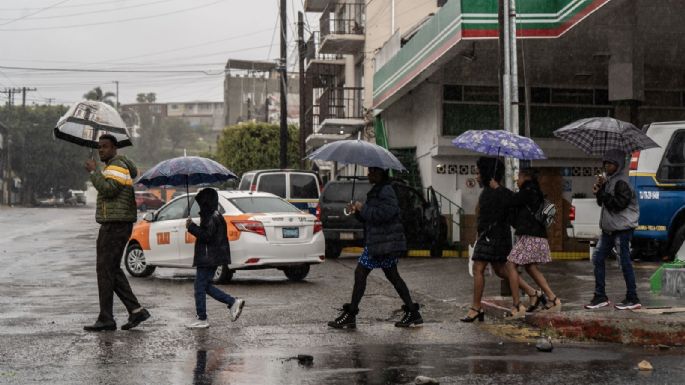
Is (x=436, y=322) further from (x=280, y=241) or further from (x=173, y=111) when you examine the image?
(x=173, y=111)

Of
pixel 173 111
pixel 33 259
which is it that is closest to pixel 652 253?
pixel 33 259

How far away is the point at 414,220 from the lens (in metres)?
23.2

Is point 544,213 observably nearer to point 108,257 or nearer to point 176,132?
point 108,257

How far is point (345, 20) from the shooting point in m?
37.7

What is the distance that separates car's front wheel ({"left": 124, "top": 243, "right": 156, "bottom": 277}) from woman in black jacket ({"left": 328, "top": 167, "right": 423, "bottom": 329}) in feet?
25.2

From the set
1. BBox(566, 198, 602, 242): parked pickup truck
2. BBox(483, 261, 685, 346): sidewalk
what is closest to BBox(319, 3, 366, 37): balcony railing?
BBox(566, 198, 602, 242): parked pickup truck

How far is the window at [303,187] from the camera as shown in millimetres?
26188

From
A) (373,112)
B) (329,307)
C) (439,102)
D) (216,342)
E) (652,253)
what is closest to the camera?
(216,342)

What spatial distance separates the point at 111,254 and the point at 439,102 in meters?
15.8

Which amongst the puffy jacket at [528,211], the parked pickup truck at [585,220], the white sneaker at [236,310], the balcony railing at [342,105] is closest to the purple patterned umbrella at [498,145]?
the puffy jacket at [528,211]

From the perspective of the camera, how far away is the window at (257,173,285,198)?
2594cm

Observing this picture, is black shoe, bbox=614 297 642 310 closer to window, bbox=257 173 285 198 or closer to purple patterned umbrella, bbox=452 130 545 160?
purple patterned umbrella, bbox=452 130 545 160

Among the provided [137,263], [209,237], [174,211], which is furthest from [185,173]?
[137,263]

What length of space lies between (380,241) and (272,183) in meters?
15.2
